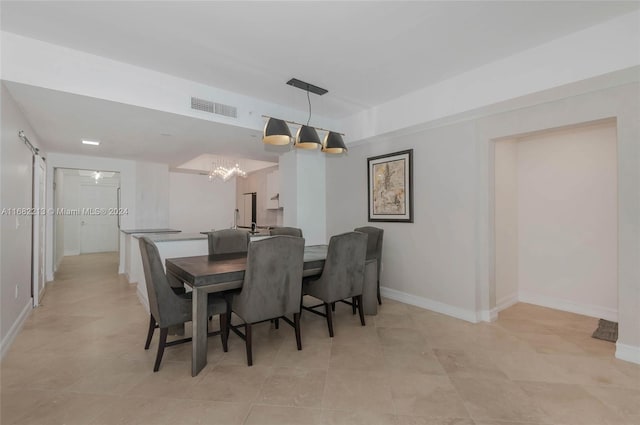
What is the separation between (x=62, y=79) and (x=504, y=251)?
5.06 m

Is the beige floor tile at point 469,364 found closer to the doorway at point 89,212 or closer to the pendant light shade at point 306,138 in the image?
the pendant light shade at point 306,138

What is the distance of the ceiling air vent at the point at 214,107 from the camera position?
10.8ft

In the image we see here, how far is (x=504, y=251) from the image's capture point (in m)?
3.77

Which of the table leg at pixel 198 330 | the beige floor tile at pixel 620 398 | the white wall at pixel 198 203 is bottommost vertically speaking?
the beige floor tile at pixel 620 398

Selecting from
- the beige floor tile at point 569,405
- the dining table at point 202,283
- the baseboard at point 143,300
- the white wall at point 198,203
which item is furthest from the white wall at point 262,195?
the beige floor tile at point 569,405

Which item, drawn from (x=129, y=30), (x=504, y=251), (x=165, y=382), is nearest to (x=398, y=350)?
(x=165, y=382)

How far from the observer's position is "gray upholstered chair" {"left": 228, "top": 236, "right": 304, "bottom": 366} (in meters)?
2.35

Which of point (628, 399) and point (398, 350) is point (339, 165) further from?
point (628, 399)

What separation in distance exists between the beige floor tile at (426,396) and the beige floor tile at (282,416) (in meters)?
0.52

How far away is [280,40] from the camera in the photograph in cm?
248

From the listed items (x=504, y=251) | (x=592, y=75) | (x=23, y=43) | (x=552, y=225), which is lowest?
(x=504, y=251)

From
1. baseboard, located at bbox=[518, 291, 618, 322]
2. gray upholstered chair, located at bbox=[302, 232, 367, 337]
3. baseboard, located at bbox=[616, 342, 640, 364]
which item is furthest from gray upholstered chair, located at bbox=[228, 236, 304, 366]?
baseboard, located at bbox=[518, 291, 618, 322]

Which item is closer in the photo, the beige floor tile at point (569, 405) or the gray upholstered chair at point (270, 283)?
the beige floor tile at point (569, 405)

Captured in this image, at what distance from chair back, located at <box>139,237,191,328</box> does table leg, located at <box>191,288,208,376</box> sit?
0.50ft
